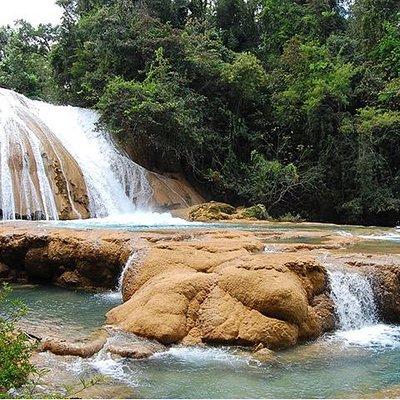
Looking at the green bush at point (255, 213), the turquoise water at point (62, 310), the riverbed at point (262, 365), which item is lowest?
the riverbed at point (262, 365)

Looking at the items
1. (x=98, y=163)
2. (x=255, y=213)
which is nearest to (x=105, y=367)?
(x=255, y=213)

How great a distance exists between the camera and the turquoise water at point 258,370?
5.86 metres

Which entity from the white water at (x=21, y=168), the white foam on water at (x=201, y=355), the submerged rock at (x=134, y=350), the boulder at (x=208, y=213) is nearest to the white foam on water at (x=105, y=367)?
the submerged rock at (x=134, y=350)

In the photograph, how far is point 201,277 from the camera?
8273mm

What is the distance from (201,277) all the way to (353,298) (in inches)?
94.5

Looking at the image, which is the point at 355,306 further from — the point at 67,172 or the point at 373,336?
the point at 67,172

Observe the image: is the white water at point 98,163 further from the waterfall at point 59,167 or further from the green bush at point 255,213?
the green bush at point 255,213

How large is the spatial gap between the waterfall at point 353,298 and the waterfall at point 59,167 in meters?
10.4

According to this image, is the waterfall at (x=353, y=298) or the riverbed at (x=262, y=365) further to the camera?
the waterfall at (x=353, y=298)

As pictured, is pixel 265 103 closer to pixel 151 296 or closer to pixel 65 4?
pixel 65 4

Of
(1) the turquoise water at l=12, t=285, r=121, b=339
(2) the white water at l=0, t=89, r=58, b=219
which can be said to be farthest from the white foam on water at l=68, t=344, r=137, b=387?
(2) the white water at l=0, t=89, r=58, b=219

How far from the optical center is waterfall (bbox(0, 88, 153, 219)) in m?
16.9

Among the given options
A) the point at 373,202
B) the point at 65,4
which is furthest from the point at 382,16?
the point at 65,4

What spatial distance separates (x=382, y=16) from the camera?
1068 inches
